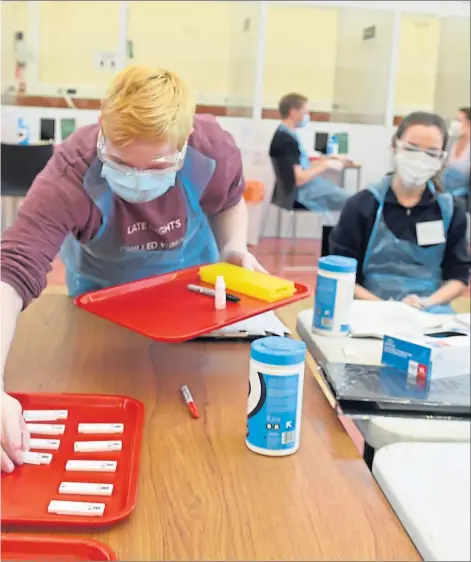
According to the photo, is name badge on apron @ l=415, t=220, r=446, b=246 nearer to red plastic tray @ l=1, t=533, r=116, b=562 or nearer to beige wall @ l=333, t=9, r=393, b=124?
red plastic tray @ l=1, t=533, r=116, b=562

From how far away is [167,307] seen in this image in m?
1.24

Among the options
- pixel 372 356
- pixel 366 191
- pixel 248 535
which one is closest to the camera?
pixel 248 535

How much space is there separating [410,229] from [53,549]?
148cm

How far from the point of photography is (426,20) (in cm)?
548

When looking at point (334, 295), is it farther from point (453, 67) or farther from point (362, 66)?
point (453, 67)

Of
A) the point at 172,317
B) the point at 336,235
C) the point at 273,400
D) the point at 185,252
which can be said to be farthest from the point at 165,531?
the point at 336,235

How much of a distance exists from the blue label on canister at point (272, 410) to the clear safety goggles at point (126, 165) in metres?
0.43

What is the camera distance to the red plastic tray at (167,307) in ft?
3.75

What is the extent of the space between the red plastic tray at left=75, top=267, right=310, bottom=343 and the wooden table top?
0.33 ft

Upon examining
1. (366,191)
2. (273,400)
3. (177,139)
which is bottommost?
(273,400)

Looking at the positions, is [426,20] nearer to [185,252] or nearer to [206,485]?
[185,252]

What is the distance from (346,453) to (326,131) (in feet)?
15.1

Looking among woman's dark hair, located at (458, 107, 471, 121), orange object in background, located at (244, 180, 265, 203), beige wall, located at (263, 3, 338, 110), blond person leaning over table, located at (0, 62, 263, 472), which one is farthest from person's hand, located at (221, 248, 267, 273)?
beige wall, located at (263, 3, 338, 110)

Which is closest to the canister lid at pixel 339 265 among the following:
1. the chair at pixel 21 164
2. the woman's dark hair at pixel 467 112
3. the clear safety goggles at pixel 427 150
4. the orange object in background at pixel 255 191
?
the clear safety goggles at pixel 427 150
